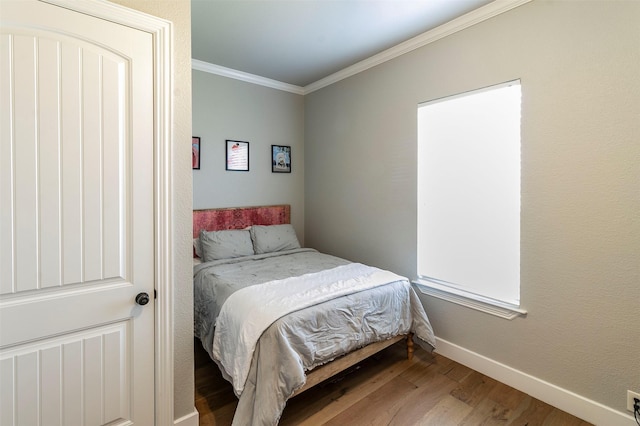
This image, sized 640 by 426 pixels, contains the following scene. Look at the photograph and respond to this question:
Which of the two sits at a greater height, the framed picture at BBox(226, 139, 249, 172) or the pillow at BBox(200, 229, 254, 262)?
the framed picture at BBox(226, 139, 249, 172)

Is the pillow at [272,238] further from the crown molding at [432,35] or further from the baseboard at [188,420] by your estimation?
the crown molding at [432,35]

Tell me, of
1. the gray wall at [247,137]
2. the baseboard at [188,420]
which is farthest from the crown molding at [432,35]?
the baseboard at [188,420]

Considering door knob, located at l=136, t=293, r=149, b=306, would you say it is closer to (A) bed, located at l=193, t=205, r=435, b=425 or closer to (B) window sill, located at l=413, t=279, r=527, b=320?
(A) bed, located at l=193, t=205, r=435, b=425

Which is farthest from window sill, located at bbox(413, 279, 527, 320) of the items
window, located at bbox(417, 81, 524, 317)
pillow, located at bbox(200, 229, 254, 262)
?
pillow, located at bbox(200, 229, 254, 262)

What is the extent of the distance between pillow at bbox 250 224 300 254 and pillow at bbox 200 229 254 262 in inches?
4.5

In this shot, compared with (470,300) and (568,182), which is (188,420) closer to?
(470,300)

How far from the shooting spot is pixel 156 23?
61.0 inches

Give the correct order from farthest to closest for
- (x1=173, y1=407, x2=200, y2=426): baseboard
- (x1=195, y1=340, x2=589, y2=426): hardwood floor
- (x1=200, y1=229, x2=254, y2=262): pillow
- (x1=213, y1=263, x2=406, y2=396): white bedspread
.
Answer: (x1=200, y1=229, x2=254, y2=262): pillow → (x1=195, y1=340, x2=589, y2=426): hardwood floor → (x1=213, y1=263, x2=406, y2=396): white bedspread → (x1=173, y1=407, x2=200, y2=426): baseboard

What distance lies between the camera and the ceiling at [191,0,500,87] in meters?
2.32

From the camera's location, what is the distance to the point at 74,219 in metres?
1.38

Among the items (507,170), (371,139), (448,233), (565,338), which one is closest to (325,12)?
(371,139)

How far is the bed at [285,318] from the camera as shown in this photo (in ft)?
5.81

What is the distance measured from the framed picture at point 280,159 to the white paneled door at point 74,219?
8.09 ft

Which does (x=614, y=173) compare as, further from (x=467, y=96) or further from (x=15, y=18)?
(x=15, y=18)
